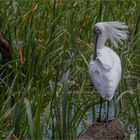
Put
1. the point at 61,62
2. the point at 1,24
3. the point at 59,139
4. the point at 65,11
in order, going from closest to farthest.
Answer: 1. the point at 59,139
2. the point at 61,62
3. the point at 1,24
4. the point at 65,11

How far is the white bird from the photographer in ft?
15.3

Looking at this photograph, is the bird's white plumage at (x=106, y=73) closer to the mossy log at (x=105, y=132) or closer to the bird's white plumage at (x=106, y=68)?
the bird's white plumage at (x=106, y=68)

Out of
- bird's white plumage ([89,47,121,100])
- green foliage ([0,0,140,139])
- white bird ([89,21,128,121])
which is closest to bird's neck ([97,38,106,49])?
white bird ([89,21,128,121])

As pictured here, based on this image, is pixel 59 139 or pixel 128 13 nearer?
pixel 59 139

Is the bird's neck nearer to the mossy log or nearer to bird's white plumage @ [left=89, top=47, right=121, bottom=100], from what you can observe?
bird's white plumage @ [left=89, top=47, right=121, bottom=100]

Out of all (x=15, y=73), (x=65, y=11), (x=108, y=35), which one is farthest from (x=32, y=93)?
(x=65, y=11)

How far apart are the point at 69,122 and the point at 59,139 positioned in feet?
0.42

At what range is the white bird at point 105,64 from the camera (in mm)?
4656

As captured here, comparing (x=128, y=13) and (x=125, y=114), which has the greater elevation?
(x=128, y=13)

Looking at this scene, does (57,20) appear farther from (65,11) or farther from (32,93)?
(32,93)

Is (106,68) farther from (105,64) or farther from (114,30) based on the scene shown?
(114,30)

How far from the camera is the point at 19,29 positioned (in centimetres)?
727

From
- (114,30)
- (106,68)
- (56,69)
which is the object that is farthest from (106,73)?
(56,69)

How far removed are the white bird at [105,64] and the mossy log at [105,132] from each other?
16cm
